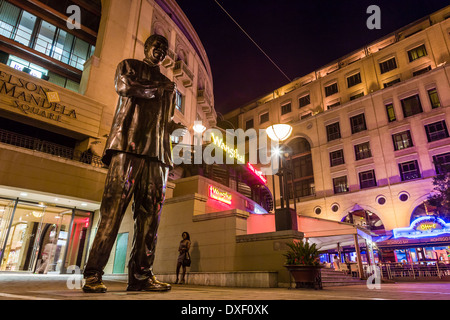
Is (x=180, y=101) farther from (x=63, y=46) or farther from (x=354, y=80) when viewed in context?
(x=354, y=80)

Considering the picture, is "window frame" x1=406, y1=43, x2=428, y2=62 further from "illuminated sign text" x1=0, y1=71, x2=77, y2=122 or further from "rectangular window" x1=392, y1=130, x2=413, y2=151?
"illuminated sign text" x1=0, y1=71, x2=77, y2=122

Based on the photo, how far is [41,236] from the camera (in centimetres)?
1512

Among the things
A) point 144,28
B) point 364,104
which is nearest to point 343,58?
point 364,104

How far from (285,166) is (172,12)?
74.3 ft

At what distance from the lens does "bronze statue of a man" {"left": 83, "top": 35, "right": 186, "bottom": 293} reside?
3.70 metres

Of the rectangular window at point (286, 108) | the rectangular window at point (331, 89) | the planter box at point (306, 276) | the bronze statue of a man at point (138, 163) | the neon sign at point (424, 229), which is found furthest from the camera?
the rectangular window at point (286, 108)

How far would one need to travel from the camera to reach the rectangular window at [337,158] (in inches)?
1374

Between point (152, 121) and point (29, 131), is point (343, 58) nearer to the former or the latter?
point (29, 131)

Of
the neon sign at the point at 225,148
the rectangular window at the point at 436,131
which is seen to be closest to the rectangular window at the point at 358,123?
the rectangular window at the point at 436,131

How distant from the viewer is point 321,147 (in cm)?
3691

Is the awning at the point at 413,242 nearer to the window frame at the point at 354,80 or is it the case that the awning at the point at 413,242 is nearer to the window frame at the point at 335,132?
the window frame at the point at 335,132

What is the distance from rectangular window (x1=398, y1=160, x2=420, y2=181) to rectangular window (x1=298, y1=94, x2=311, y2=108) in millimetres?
16404

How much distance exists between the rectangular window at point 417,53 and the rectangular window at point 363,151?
11.4m

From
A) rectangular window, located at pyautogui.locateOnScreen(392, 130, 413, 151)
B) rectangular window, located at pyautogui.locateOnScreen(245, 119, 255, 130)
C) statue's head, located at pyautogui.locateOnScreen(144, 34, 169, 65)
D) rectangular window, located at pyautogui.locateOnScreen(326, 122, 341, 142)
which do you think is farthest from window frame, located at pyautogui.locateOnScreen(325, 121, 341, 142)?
statue's head, located at pyautogui.locateOnScreen(144, 34, 169, 65)
